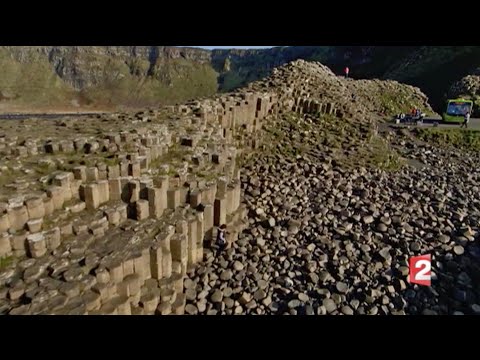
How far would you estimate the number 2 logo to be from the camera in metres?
7.53

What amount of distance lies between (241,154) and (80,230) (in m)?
7.66

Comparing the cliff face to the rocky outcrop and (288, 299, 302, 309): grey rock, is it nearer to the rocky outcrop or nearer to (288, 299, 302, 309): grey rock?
the rocky outcrop

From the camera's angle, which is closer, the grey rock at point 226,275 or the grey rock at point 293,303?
the grey rock at point 293,303

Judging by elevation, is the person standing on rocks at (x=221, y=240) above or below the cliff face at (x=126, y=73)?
below

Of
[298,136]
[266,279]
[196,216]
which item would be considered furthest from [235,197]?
[298,136]

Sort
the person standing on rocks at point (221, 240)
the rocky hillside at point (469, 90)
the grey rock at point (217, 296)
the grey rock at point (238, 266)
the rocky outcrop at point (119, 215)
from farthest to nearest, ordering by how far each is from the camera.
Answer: the rocky hillside at point (469, 90) < the person standing on rocks at point (221, 240) < the grey rock at point (238, 266) < the grey rock at point (217, 296) < the rocky outcrop at point (119, 215)

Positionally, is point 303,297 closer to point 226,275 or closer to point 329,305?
point 329,305

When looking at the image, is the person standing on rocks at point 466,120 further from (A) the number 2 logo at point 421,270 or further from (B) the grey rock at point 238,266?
(B) the grey rock at point 238,266

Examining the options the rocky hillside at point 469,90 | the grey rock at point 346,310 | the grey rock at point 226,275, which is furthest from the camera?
the rocky hillside at point 469,90

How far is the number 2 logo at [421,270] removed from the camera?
7.53 m

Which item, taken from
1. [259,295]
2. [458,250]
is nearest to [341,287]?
[259,295]

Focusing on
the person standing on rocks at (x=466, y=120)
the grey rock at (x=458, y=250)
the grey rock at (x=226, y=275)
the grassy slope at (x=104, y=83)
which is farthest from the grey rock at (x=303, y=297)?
the grassy slope at (x=104, y=83)

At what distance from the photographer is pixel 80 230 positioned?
20.9 feet

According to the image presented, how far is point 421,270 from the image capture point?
782 cm
